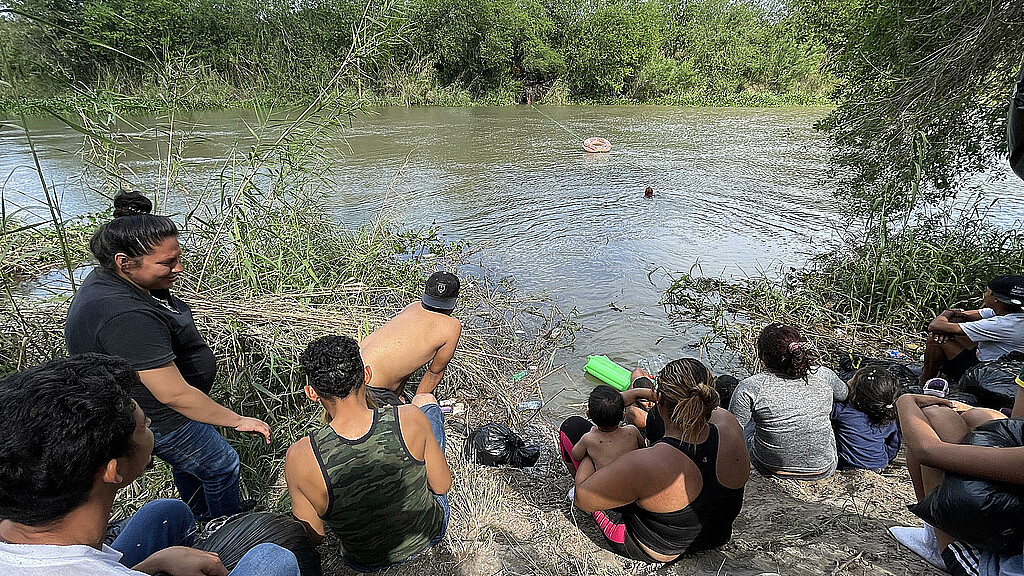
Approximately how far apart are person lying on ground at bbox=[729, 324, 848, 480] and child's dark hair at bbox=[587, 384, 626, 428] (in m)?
0.78

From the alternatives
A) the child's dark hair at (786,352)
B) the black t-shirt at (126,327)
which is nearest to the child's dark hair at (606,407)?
the child's dark hair at (786,352)

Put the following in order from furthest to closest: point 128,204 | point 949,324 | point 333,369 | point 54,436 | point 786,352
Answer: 1. point 949,324
2. point 786,352
3. point 128,204
4. point 333,369
5. point 54,436

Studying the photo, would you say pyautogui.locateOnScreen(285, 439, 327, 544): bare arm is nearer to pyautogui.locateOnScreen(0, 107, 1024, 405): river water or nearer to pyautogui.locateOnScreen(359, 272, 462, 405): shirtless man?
pyautogui.locateOnScreen(359, 272, 462, 405): shirtless man

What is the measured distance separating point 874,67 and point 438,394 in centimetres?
529

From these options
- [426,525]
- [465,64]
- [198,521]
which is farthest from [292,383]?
[465,64]

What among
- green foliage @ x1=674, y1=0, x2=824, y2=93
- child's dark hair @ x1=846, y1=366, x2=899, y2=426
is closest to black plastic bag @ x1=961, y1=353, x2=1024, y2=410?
child's dark hair @ x1=846, y1=366, x2=899, y2=426

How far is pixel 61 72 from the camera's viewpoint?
2799 mm

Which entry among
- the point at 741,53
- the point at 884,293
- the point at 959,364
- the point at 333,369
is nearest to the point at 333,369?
the point at 333,369

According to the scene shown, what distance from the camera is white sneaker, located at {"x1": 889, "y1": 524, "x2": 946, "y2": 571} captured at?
7.46 ft

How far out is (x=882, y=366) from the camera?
12.4 ft

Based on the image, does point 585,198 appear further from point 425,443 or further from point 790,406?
point 425,443

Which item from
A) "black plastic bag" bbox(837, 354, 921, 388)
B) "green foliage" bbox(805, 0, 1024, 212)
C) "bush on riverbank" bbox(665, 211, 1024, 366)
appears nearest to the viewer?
"black plastic bag" bbox(837, 354, 921, 388)

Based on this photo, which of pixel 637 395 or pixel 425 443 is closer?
pixel 425 443

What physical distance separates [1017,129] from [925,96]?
13.9 feet
